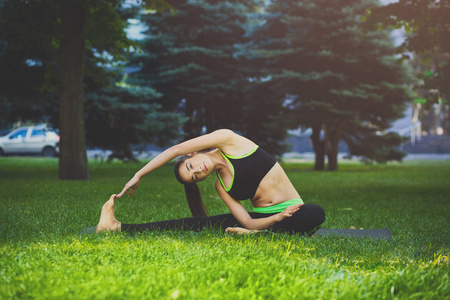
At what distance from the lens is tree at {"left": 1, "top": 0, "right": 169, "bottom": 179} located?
11.8m

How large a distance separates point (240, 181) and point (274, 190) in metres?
0.35

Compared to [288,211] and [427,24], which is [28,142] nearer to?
[427,24]

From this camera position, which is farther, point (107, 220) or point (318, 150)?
point (318, 150)

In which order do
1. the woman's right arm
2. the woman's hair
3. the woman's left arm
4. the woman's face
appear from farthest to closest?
the woman's hair < the woman's left arm < the woman's right arm < the woman's face

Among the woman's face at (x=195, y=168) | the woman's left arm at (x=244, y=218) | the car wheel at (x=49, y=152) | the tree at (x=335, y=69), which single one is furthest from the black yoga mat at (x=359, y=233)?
the car wheel at (x=49, y=152)

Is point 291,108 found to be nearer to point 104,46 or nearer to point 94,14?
point 104,46

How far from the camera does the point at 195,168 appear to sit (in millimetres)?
4113

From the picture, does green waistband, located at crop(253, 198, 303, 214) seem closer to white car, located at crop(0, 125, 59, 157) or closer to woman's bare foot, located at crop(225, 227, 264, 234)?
woman's bare foot, located at crop(225, 227, 264, 234)

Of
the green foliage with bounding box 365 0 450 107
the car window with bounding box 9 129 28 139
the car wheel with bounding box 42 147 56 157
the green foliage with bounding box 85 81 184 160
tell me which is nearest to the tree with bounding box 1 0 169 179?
the green foliage with bounding box 85 81 184 160

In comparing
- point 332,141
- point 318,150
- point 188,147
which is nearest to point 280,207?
point 188,147

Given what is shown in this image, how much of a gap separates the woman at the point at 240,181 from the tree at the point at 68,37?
26.0 ft

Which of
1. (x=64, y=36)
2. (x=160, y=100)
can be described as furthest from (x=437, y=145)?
(x=64, y=36)

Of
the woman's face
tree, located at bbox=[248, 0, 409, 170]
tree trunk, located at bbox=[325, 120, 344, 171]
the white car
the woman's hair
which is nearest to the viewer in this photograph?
the woman's face

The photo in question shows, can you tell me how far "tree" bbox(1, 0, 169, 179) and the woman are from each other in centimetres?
793
